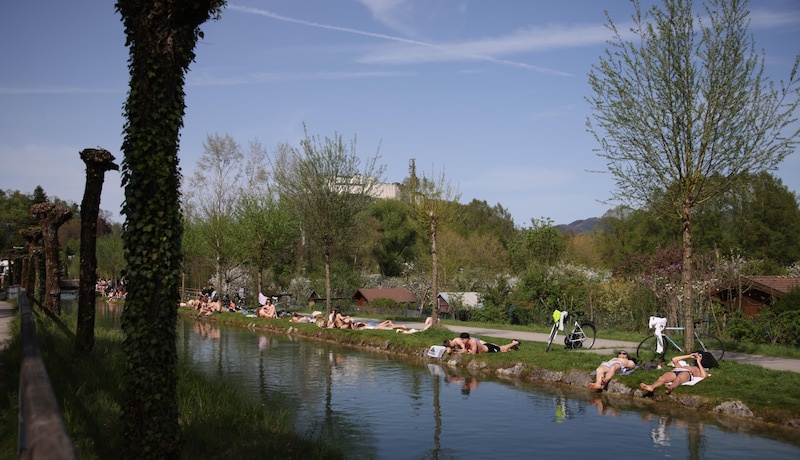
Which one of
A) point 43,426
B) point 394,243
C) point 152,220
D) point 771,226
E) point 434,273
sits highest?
point 771,226

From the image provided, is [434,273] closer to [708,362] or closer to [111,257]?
[708,362]

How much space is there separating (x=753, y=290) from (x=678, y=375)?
14.7 metres

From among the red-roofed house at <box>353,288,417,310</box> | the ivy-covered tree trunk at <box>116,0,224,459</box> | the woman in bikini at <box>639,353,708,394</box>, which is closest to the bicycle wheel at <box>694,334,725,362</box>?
the woman in bikini at <box>639,353,708,394</box>

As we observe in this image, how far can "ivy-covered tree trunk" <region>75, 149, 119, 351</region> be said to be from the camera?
14984 millimetres

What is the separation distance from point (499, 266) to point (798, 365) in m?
43.5

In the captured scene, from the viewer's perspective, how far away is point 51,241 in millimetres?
23156

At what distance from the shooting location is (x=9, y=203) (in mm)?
89375

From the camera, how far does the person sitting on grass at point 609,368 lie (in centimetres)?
1471

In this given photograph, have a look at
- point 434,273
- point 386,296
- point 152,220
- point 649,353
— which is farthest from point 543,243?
point 152,220

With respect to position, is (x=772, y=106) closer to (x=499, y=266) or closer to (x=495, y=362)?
(x=495, y=362)

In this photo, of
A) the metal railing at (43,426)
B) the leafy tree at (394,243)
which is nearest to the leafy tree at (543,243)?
the leafy tree at (394,243)

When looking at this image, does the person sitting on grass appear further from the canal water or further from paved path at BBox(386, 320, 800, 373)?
paved path at BBox(386, 320, 800, 373)

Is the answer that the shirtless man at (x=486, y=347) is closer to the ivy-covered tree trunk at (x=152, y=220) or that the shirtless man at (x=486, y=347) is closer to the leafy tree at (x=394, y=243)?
the ivy-covered tree trunk at (x=152, y=220)

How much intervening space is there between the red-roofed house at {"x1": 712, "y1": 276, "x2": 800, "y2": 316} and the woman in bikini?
11.2 metres
